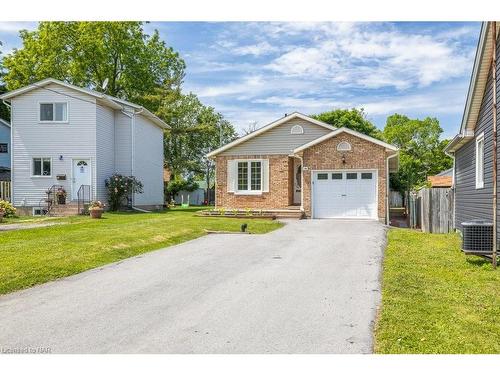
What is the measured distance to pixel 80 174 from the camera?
2466 centimetres

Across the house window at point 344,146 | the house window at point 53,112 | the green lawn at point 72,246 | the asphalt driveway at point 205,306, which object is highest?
the house window at point 53,112

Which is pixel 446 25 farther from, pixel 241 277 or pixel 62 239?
pixel 62 239

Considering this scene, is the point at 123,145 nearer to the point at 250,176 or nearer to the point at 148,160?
the point at 148,160

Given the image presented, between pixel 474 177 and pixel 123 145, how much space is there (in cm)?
1843

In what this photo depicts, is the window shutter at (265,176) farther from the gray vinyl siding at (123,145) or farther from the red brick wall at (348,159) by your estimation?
the gray vinyl siding at (123,145)

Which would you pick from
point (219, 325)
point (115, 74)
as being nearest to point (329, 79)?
point (219, 325)

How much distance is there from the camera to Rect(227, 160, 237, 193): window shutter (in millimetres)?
23734

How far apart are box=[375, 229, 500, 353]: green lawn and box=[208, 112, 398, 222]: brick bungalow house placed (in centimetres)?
965

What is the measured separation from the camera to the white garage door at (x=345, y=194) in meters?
20.4

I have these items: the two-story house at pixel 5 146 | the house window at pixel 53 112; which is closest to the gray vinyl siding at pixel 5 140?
the two-story house at pixel 5 146

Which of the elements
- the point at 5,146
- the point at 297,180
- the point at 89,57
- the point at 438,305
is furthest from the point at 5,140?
the point at 438,305

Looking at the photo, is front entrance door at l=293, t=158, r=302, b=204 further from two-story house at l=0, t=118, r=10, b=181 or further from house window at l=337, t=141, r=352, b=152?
two-story house at l=0, t=118, r=10, b=181

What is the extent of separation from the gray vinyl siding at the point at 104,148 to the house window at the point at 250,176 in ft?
23.1

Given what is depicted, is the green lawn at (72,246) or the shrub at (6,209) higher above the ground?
the shrub at (6,209)
